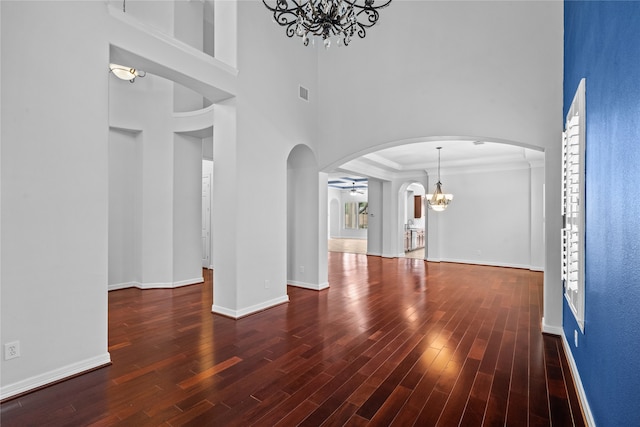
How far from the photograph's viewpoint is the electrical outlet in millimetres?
2258

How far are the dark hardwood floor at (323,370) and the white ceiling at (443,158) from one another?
141 inches

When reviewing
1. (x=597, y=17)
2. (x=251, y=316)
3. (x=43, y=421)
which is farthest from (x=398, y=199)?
A: (x=43, y=421)

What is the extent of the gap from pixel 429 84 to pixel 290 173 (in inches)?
110

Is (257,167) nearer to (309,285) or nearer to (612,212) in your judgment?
(309,285)

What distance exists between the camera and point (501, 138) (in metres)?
3.96

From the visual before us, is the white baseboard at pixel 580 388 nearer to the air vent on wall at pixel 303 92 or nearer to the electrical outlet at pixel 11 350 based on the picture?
the electrical outlet at pixel 11 350

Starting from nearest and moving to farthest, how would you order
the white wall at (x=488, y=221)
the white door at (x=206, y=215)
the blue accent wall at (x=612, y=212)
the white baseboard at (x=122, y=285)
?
the blue accent wall at (x=612, y=212) < the white baseboard at (x=122, y=285) < the white door at (x=206, y=215) < the white wall at (x=488, y=221)

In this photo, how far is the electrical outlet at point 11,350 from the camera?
2.26 meters

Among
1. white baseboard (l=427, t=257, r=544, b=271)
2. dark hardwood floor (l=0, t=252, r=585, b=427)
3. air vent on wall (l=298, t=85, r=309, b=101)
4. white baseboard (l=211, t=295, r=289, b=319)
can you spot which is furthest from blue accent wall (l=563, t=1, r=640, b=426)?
white baseboard (l=427, t=257, r=544, b=271)

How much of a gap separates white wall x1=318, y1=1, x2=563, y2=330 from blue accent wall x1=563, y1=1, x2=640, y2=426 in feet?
5.82

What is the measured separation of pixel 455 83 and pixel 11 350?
5.35m

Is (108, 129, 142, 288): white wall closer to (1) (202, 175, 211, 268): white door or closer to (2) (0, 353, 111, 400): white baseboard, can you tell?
(1) (202, 175, 211, 268): white door

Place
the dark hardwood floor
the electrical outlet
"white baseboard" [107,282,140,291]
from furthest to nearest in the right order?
"white baseboard" [107,282,140,291] → the electrical outlet → the dark hardwood floor

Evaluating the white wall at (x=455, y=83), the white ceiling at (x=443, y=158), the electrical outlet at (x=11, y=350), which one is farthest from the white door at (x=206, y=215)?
the electrical outlet at (x=11, y=350)
